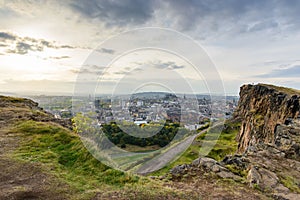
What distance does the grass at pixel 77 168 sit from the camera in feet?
22.7

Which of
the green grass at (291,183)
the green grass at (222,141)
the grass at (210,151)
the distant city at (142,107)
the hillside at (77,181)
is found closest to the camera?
the hillside at (77,181)

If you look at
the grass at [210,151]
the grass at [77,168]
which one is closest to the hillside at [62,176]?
the grass at [77,168]

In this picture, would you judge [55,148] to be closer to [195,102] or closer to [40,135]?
[40,135]

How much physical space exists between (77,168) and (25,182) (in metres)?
2.11

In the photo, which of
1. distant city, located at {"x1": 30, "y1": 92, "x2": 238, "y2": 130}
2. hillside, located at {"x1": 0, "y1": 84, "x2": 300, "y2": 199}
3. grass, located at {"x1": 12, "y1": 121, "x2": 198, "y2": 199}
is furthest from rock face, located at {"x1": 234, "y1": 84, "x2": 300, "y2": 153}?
grass, located at {"x1": 12, "y1": 121, "x2": 198, "y2": 199}

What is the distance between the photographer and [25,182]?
736 cm

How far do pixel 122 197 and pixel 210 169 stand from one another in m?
4.29

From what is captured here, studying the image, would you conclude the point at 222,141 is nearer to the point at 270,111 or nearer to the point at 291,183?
the point at 270,111

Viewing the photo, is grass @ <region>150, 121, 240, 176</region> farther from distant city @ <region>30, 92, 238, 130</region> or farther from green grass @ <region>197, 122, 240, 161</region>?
distant city @ <region>30, 92, 238, 130</region>

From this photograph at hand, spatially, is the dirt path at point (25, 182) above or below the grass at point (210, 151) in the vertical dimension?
above

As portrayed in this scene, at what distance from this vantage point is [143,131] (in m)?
17.4

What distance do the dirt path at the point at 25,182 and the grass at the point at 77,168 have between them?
15.3 inches

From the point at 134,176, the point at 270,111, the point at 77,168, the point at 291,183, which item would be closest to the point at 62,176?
the point at 77,168

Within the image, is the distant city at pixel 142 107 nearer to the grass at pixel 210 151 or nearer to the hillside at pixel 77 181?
the hillside at pixel 77 181
